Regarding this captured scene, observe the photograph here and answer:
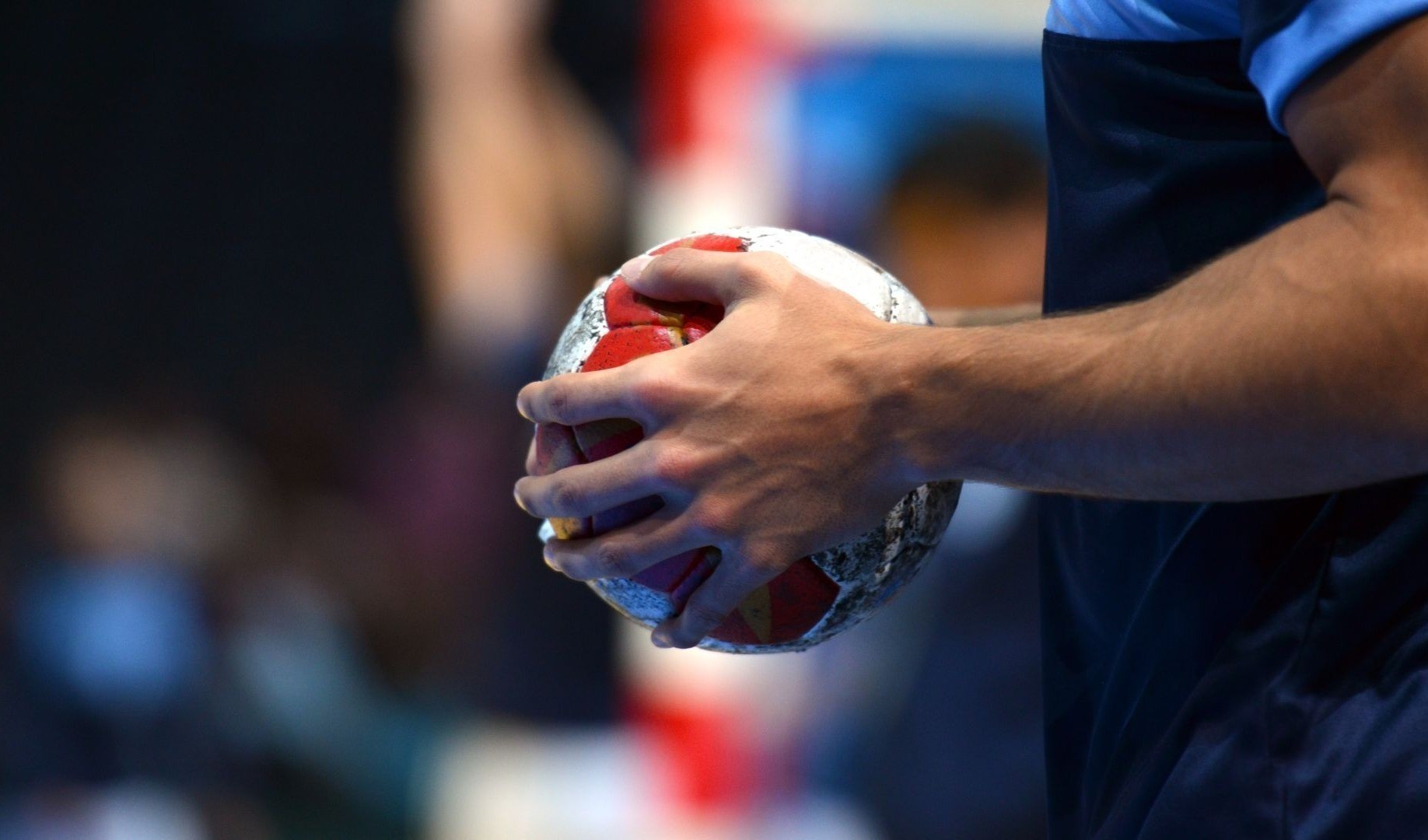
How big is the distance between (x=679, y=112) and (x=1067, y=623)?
3443 mm

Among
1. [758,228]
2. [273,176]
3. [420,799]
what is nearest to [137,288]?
[273,176]

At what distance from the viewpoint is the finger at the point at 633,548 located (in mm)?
1228

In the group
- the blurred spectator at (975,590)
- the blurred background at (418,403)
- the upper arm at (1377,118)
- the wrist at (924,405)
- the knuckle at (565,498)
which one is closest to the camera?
the upper arm at (1377,118)

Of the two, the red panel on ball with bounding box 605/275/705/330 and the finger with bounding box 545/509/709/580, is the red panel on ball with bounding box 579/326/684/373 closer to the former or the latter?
the red panel on ball with bounding box 605/275/705/330

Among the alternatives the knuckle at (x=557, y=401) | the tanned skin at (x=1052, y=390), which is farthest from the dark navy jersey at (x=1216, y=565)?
the knuckle at (x=557, y=401)

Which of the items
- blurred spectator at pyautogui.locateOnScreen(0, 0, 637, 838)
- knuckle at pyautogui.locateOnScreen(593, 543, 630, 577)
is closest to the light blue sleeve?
knuckle at pyautogui.locateOnScreen(593, 543, 630, 577)

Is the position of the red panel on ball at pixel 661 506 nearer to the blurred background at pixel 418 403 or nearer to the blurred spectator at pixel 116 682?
the blurred background at pixel 418 403

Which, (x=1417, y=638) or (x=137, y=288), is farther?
(x=137, y=288)

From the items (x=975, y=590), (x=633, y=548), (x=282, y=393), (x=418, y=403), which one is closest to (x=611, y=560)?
(x=633, y=548)

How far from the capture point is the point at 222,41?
733cm

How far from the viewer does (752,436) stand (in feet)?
3.88

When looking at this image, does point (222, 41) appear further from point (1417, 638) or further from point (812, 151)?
point (1417, 638)

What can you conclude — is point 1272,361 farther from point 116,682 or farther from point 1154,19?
point 116,682

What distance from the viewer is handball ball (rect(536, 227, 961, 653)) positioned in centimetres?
133
